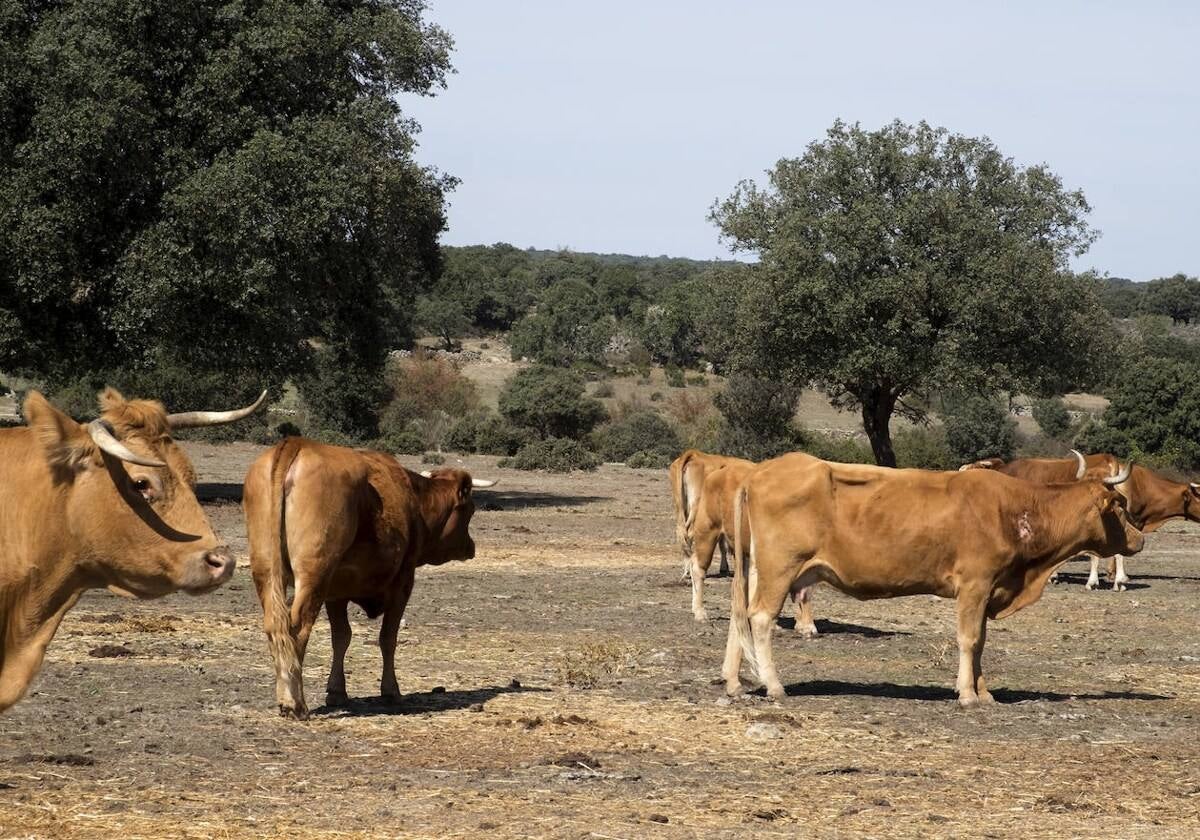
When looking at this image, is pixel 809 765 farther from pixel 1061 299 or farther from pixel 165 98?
pixel 1061 299

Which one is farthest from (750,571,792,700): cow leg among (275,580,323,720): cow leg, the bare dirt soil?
(275,580,323,720): cow leg

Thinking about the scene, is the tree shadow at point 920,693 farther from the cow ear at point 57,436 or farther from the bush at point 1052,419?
the bush at point 1052,419

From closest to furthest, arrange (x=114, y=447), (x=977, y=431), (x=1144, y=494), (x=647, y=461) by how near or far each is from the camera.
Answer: (x=114, y=447), (x=1144, y=494), (x=647, y=461), (x=977, y=431)

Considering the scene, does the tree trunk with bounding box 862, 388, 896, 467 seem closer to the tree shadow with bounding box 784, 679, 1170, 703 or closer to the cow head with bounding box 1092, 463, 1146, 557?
the cow head with bounding box 1092, 463, 1146, 557

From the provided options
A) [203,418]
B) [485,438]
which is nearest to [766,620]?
[203,418]

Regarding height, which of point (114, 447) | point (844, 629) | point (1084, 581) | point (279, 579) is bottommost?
point (1084, 581)

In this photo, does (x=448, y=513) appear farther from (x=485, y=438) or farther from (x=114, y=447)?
(x=485, y=438)

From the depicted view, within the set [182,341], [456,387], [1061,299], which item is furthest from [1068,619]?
[456,387]

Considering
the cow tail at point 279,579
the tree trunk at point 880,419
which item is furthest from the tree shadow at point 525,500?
the cow tail at point 279,579

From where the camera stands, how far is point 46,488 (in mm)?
7320

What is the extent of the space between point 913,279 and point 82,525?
3329cm

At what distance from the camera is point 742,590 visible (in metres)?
12.5

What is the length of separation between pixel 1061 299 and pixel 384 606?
30.3m

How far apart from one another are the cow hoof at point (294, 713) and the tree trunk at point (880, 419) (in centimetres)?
3122
